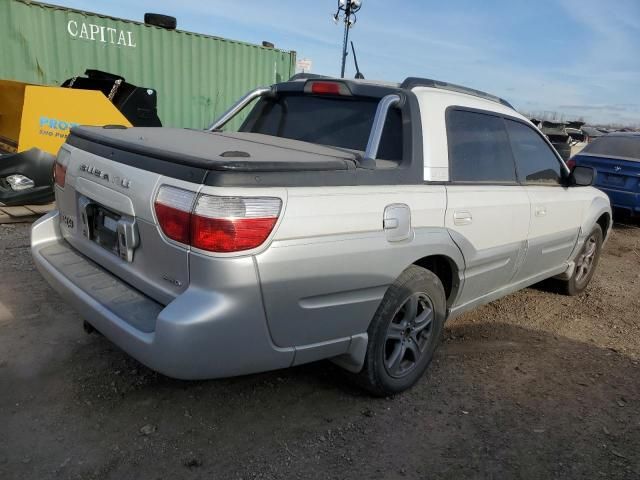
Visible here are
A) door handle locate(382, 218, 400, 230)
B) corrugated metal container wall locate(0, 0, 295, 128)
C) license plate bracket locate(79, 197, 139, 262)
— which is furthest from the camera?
corrugated metal container wall locate(0, 0, 295, 128)

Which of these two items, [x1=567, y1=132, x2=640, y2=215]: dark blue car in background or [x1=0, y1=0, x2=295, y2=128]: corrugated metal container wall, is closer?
[x1=567, y1=132, x2=640, y2=215]: dark blue car in background

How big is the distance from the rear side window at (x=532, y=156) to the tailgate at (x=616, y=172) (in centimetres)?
482

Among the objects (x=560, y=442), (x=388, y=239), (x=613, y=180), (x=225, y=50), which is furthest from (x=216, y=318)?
(x=225, y=50)

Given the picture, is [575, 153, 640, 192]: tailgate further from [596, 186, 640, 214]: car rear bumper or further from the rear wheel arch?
the rear wheel arch

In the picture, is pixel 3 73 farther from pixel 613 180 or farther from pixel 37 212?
pixel 613 180

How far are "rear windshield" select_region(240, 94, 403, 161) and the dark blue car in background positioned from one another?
599cm

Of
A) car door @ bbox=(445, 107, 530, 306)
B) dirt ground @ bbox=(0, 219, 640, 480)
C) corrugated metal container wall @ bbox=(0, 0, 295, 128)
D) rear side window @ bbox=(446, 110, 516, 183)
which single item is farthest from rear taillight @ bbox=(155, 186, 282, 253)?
corrugated metal container wall @ bbox=(0, 0, 295, 128)

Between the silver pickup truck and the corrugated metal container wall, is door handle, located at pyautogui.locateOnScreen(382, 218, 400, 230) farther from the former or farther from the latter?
the corrugated metal container wall

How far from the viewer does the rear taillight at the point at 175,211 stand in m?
2.05

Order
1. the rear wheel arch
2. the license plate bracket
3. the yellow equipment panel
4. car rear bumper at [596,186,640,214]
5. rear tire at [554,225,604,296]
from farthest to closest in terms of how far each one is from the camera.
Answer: car rear bumper at [596,186,640,214]
the yellow equipment panel
rear tire at [554,225,604,296]
the rear wheel arch
the license plate bracket

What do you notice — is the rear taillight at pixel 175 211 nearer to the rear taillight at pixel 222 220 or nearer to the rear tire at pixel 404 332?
the rear taillight at pixel 222 220

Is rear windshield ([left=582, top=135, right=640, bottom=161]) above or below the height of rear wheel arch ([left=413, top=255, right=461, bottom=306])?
above

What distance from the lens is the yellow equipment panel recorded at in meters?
5.85

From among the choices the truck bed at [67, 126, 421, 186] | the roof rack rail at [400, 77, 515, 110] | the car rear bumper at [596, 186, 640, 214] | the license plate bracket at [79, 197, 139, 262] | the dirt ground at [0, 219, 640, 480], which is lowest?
the dirt ground at [0, 219, 640, 480]
